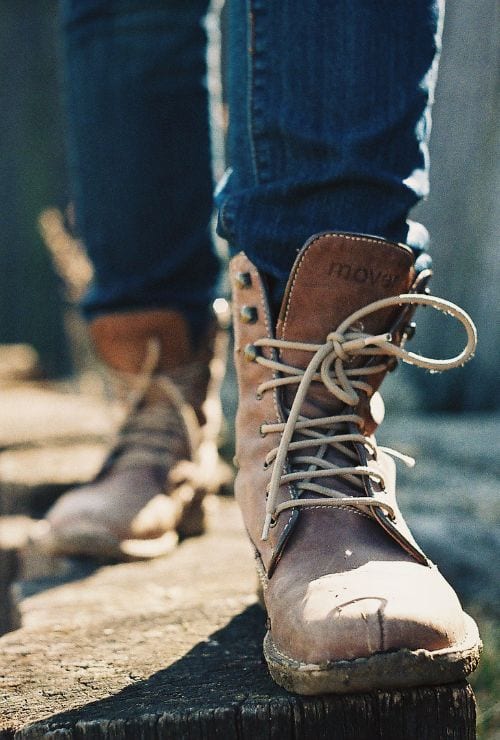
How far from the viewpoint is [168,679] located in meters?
0.90

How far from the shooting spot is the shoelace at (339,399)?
37.4 inches

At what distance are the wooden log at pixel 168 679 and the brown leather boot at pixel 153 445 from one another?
0.38 ft

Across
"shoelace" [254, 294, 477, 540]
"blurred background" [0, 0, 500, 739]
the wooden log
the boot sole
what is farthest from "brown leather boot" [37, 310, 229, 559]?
the boot sole

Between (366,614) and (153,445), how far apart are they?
0.82m

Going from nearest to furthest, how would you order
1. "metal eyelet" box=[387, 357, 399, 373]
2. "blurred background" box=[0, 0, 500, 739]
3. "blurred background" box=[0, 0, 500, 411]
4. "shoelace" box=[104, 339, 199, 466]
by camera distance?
"metal eyelet" box=[387, 357, 399, 373] < "shoelace" box=[104, 339, 199, 466] < "blurred background" box=[0, 0, 500, 739] < "blurred background" box=[0, 0, 500, 411]

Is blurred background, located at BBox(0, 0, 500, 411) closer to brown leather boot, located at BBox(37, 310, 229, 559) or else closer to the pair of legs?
brown leather boot, located at BBox(37, 310, 229, 559)

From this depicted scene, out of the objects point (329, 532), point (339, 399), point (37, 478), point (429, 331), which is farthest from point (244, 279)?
point (429, 331)

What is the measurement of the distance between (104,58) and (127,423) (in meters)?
0.67

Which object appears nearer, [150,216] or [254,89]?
[254,89]

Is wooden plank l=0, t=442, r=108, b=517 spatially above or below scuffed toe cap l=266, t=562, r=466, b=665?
below

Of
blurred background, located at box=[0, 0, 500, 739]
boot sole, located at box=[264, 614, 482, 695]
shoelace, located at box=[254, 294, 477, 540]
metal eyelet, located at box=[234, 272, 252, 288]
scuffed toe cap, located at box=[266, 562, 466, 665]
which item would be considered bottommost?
blurred background, located at box=[0, 0, 500, 739]

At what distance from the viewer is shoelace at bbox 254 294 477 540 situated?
37.4 inches

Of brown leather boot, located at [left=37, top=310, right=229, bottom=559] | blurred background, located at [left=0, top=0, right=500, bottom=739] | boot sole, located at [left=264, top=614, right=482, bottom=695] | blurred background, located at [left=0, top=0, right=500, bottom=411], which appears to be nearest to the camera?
boot sole, located at [left=264, top=614, right=482, bottom=695]

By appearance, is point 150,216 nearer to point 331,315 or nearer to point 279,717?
point 331,315
